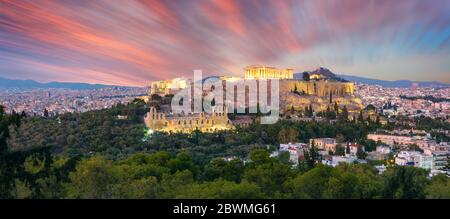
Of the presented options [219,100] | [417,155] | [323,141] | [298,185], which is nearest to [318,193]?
[298,185]

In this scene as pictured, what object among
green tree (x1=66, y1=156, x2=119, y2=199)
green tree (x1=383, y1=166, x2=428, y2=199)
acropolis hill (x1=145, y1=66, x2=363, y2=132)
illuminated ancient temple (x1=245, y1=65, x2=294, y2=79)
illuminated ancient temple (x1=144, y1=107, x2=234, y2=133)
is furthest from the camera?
illuminated ancient temple (x1=245, y1=65, x2=294, y2=79)

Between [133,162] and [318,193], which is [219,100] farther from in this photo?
[318,193]

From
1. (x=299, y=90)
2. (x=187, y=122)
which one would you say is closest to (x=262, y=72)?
(x=299, y=90)

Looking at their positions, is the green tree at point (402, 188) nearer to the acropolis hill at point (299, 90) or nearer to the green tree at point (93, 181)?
the green tree at point (93, 181)

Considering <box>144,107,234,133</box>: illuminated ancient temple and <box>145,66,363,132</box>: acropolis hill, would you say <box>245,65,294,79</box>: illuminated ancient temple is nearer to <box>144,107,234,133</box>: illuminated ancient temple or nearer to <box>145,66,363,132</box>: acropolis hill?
<box>145,66,363,132</box>: acropolis hill

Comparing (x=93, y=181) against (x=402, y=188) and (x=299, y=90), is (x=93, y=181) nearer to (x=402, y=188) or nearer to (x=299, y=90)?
(x=402, y=188)

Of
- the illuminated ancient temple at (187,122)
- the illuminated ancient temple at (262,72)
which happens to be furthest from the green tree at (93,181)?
the illuminated ancient temple at (262,72)

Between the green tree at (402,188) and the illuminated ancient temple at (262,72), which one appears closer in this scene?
the green tree at (402,188)

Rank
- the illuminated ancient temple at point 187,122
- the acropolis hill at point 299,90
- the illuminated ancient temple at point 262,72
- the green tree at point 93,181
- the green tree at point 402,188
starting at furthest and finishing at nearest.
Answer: the illuminated ancient temple at point 262,72
the acropolis hill at point 299,90
the illuminated ancient temple at point 187,122
the green tree at point 402,188
the green tree at point 93,181

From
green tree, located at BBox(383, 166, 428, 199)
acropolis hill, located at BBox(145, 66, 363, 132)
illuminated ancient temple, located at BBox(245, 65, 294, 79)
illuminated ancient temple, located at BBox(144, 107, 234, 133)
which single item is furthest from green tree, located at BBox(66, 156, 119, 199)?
illuminated ancient temple, located at BBox(245, 65, 294, 79)
